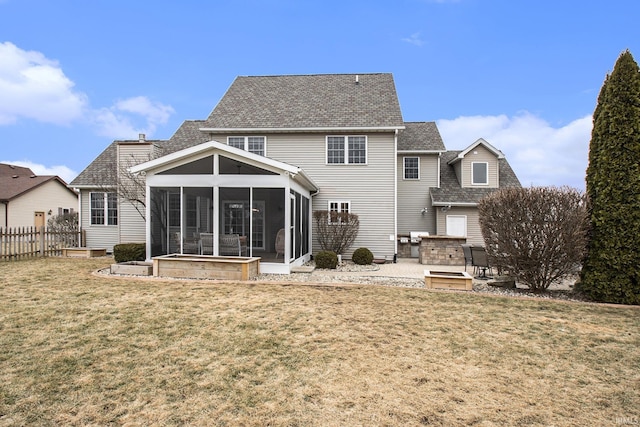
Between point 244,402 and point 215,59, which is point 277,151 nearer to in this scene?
point 215,59

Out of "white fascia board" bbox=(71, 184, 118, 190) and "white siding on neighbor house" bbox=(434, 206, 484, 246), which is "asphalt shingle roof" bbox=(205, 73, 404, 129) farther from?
"white siding on neighbor house" bbox=(434, 206, 484, 246)

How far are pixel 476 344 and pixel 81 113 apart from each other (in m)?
14.1

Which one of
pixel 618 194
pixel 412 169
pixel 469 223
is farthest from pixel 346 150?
pixel 618 194

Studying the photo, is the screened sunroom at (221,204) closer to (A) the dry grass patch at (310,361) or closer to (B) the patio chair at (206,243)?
(B) the patio chair at (206,243)

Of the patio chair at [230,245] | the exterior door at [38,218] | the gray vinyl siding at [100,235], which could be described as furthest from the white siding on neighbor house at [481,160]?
the exterior door at [38,218]

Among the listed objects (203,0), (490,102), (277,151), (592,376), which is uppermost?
(203,0)

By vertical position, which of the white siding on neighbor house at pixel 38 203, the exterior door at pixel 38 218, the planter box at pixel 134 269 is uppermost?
the white siding on neighbor house at pixel 38 203

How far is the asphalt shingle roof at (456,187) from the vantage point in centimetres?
1806

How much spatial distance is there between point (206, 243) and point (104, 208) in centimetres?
947

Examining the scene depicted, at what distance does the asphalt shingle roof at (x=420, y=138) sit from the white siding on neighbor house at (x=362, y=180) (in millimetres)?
3501

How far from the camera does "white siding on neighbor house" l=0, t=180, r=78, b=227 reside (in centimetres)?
2744

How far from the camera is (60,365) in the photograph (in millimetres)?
4312

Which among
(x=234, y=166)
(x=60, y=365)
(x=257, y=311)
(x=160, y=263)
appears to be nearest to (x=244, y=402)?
(x=60, y=365)

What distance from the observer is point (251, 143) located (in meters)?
16.1
